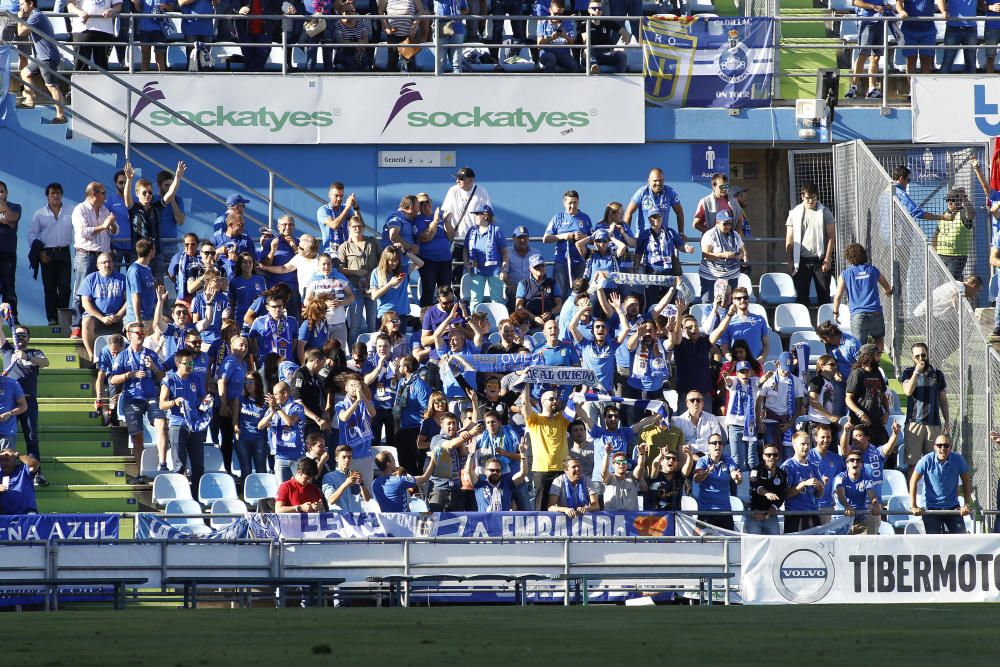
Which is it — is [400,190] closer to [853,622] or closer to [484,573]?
[484,573]

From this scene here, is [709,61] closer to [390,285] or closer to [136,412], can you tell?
[390,285]

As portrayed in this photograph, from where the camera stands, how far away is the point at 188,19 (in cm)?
2238

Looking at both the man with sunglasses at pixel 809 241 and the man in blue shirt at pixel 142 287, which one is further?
the man with sunglasses at pixel 809 241

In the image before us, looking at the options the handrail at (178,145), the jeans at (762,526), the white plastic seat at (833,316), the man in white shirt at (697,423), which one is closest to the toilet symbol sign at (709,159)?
the white plastic seat at (833,316)

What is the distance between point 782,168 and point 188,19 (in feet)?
27.5

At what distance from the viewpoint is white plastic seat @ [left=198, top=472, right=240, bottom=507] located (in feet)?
54.2

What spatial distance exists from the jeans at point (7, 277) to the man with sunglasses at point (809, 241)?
925 cm

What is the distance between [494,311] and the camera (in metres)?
19.6

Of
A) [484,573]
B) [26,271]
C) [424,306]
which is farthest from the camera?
[26,271]

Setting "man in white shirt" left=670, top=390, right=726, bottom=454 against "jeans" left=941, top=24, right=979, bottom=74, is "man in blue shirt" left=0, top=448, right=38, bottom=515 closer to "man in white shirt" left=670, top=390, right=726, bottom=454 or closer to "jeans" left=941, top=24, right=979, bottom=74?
"man in white shirt" left=670, top=390, right=726, bottom=454

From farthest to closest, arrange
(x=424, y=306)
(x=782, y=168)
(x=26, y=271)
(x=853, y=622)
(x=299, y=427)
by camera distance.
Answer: (x=782, y=168), (x=26, y=271), (x=424, y=306), (x=299, y=427), (x=853, y=622)

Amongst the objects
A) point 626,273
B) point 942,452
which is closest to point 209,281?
point 626,273

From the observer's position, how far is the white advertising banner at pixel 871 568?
15.2 metres

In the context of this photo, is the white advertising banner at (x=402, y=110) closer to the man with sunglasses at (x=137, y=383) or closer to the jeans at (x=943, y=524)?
the man with sunglasses at (x=137, y=383)
